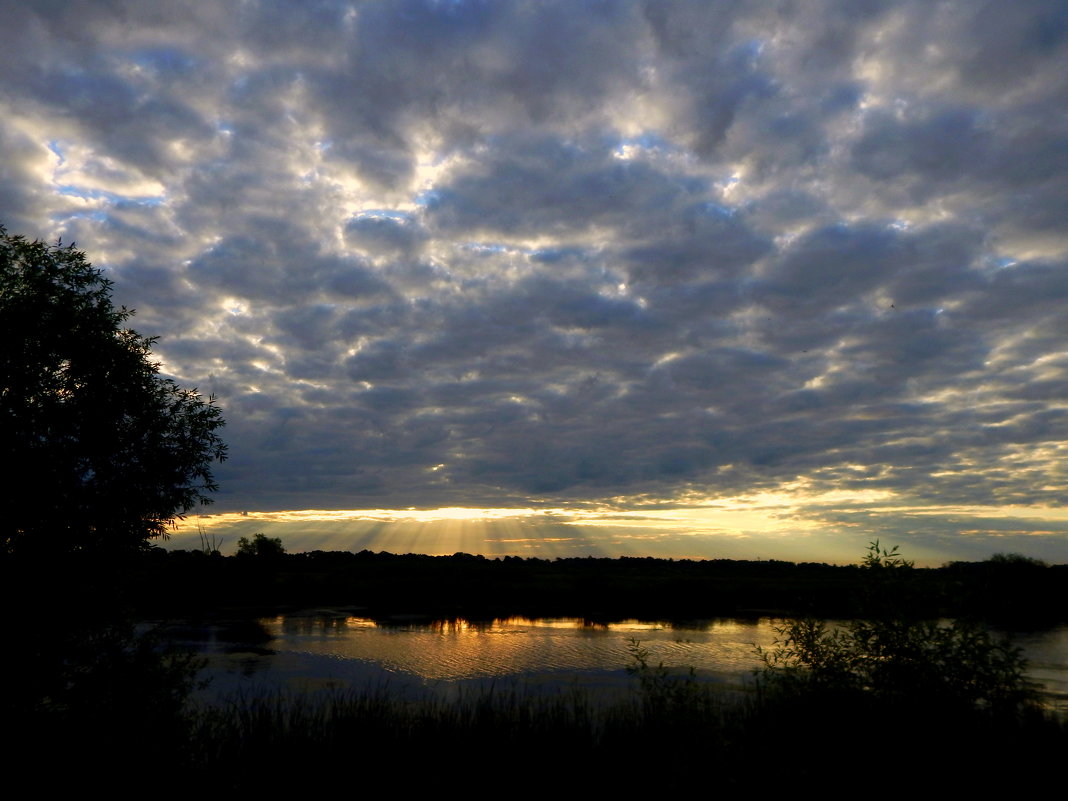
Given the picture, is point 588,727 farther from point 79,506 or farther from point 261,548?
point 261,548

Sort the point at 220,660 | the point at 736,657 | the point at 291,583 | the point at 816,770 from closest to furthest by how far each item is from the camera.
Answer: the point at 816,770 → the point at 220,660 → the point at 736,657 → the point at 291,583

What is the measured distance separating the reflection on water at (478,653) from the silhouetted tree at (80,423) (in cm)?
1193

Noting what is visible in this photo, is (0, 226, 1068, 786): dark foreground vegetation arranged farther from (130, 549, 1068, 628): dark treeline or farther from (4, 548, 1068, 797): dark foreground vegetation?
(130, 549, 1068, 628): dark treeline

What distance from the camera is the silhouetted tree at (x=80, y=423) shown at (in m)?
13.6

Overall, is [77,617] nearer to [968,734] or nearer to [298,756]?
[298,756]

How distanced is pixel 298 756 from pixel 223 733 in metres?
2.16

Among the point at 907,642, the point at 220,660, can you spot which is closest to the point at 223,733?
the point at 907,642

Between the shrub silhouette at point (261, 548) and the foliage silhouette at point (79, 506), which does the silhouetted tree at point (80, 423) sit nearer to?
the foliage silhouette at point (79, 506)

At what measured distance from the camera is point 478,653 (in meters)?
38.7

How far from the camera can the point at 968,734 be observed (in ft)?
42.2

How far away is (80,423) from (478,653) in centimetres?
2849

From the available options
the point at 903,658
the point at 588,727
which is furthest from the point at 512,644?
the point at 903,658

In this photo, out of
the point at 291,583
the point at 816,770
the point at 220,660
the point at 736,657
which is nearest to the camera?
the point at 816,770

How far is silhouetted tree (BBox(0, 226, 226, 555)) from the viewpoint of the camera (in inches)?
536
